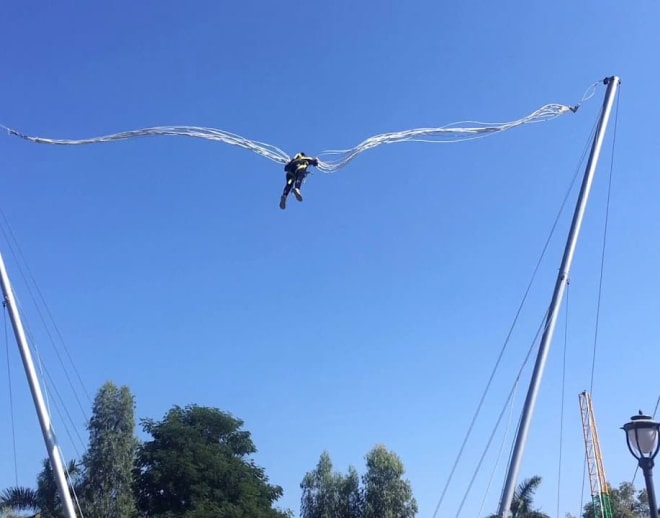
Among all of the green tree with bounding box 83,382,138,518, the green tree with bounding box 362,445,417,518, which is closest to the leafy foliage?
the green tree with bounding box 362,445,417,518

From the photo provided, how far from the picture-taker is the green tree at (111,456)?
2365 inches

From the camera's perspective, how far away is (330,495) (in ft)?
251

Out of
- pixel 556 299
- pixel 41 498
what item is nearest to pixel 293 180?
pixel 556 299

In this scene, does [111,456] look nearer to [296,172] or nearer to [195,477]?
[195,477]

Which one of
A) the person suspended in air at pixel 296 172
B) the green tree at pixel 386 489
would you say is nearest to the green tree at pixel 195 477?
the green tree at pixel 386 489

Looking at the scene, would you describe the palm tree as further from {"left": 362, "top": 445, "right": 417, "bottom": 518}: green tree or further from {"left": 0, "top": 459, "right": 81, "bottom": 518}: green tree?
{"left": 0, "top": 459, "right": 81, "bottom": 518}: green tree

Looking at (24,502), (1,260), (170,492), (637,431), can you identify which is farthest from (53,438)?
(170,492)

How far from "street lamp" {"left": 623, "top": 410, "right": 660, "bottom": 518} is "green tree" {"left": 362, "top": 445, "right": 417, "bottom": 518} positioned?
2401 inches

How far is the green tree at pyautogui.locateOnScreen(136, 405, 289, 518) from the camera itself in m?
60.5

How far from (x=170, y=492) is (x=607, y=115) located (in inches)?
1969

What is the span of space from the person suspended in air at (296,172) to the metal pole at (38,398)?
9.86 m

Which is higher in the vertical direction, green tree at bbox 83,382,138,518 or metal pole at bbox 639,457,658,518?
green tree at bbox 83,382,138,518

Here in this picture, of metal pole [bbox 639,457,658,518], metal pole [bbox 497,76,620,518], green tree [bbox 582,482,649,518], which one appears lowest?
green tree [bbox 582,482,649,518]

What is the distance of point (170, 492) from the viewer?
2425 inches
